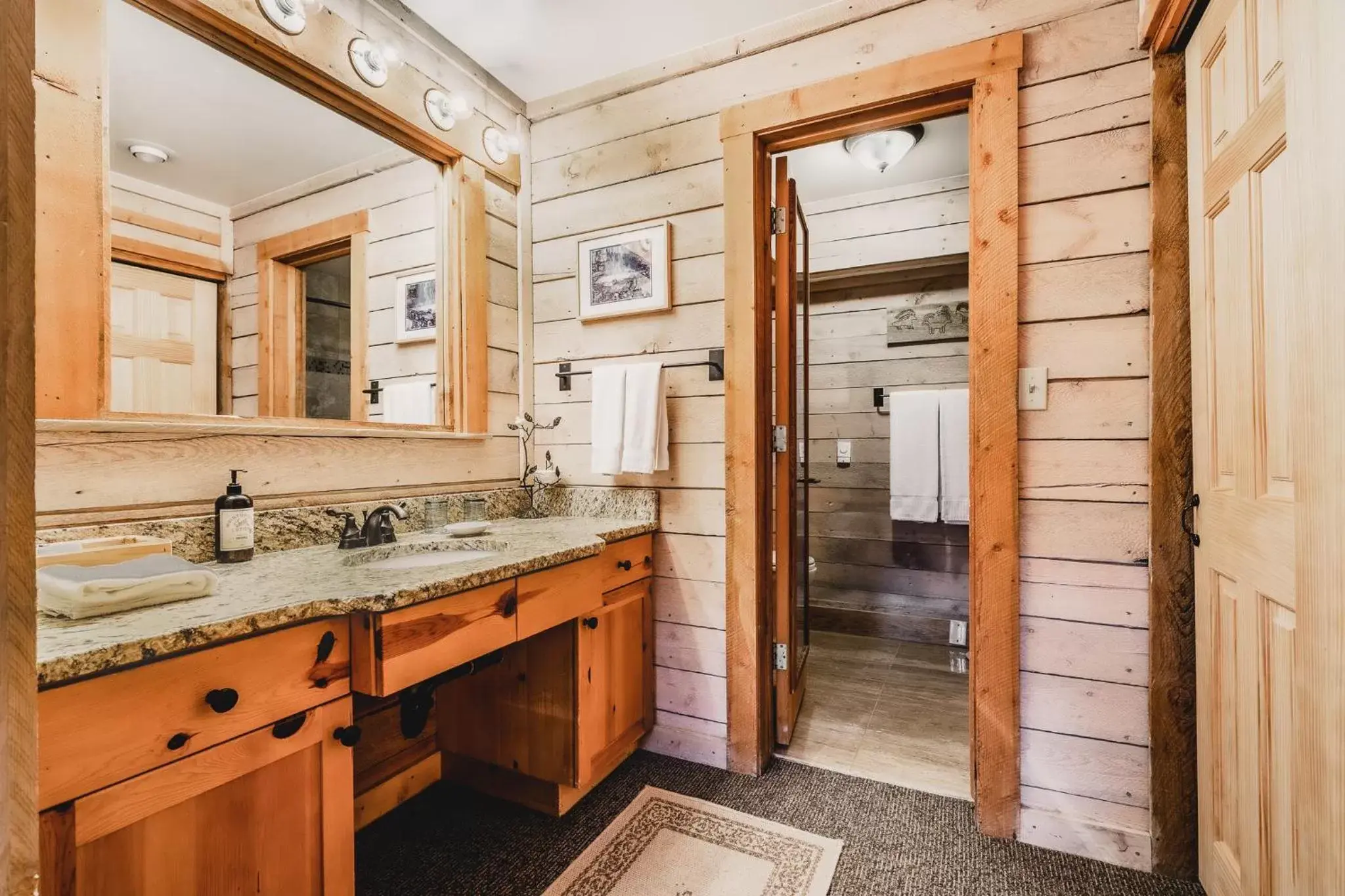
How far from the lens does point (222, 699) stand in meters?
0.93

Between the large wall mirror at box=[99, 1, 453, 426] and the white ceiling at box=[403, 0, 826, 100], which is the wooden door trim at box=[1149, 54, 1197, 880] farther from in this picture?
the large wall mirror at box=[99, 1, 453, 426]

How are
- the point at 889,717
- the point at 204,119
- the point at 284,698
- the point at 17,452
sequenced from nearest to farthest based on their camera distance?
the point at 17,452 < the point at 284,698 < the point at 204,119 < the point at 889,717

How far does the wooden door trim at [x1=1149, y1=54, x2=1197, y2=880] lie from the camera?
Result: 148 cm

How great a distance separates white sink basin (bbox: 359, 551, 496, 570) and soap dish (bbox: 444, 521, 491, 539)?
10 centimetres

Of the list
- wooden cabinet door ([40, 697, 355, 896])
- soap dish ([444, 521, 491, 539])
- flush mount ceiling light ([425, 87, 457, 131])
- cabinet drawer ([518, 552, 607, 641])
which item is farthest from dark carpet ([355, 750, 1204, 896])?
flush mount ceiling light ([425, 87, 457, 131])

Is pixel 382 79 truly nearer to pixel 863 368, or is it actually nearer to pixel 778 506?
pixel 778 506

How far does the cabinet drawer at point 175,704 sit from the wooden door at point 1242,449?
1663 mm

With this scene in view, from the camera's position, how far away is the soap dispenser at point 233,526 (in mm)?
1382

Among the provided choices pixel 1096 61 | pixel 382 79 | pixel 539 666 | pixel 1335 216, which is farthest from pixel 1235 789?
pixel 382 79

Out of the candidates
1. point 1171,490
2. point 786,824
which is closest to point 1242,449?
point 1171,490

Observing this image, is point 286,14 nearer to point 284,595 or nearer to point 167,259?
point 167,259

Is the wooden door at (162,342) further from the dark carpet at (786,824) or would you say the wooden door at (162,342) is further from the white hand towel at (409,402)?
the dark carpet at (786,824)

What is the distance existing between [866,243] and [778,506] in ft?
6.38

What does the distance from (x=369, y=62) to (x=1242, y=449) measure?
A: 2.39 meters
